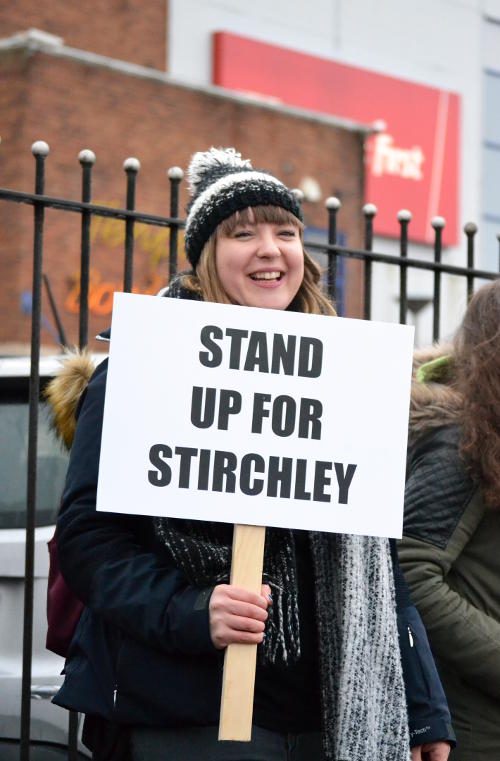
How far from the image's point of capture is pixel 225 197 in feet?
8.92

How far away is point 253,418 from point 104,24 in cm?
2021

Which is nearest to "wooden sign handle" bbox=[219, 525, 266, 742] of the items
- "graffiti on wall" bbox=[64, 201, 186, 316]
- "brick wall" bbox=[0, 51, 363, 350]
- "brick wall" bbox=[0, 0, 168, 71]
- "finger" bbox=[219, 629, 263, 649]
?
"finger" bbox=[219, 629, 263, 649]

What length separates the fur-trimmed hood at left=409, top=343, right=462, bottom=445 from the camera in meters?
A: 3.10

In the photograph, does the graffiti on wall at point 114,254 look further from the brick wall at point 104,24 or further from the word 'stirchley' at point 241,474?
the word 'stirchley' at point 241,474

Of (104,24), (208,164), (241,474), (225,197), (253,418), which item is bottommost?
(241,474)

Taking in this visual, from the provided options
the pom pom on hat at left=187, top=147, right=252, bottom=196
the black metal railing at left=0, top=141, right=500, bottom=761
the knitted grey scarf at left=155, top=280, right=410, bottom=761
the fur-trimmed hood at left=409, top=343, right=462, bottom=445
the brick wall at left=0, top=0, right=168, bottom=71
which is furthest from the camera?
the brick wall at left=0, top=0, right=168, bottom=71

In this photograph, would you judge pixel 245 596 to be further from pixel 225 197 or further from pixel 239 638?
pixel 225 197

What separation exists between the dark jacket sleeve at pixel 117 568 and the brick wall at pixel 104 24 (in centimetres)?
1869

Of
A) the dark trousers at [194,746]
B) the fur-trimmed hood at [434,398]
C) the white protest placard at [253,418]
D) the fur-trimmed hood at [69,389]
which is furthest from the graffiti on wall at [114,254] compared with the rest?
the dark trousers at [194,746]

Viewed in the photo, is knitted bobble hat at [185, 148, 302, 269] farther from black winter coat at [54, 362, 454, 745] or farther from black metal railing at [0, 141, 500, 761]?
black metal railing at [0, 141, 500, 761]

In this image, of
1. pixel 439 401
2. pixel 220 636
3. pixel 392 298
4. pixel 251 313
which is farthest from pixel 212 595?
pixel 392 298

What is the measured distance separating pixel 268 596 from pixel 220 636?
0.14 metres

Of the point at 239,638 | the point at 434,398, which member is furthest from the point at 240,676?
the point at 434,398

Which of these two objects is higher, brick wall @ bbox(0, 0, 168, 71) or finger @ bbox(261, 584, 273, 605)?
brick wall @ bbox(0, 0, 168, 71)
